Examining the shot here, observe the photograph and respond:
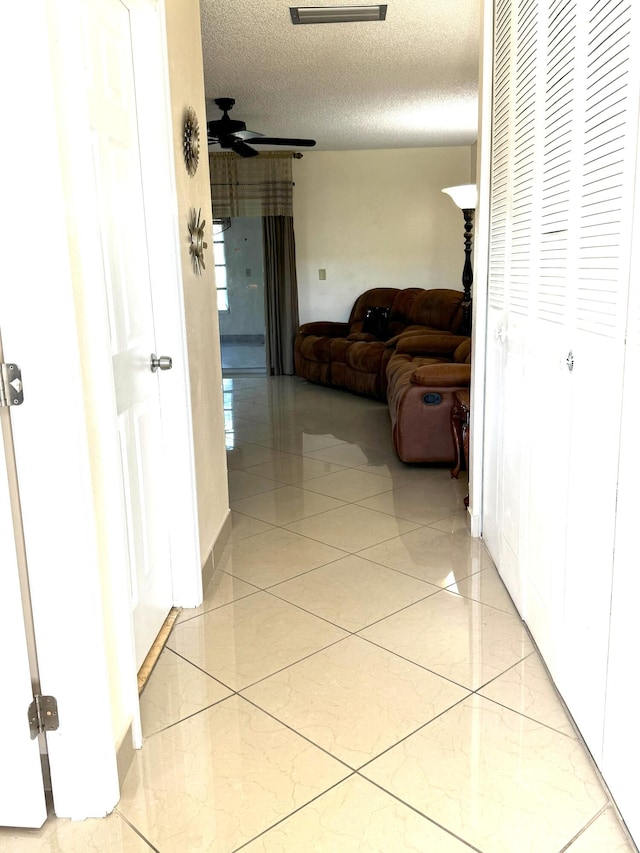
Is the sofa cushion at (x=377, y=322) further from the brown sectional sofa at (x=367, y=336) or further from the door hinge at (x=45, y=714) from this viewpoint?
the door hinge at (x=45, y=714)

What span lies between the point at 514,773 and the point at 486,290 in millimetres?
1904

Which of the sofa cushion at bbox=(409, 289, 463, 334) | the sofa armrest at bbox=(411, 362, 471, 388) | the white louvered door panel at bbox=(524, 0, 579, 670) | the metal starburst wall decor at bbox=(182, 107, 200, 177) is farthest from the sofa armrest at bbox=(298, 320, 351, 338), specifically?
the white louvered door panel at bbox=(524, 0, 579, 670)

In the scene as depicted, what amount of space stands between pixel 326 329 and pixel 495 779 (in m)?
6.55

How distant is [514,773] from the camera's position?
5.53 feet

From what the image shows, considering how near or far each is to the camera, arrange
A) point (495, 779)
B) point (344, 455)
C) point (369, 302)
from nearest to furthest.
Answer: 1. point (495, 779)
2. point (344, 455)
3. point (369, 302)

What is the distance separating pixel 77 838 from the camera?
1532 millimetres

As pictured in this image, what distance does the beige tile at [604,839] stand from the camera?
145cm

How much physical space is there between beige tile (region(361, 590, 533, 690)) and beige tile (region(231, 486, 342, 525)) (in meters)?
1.12

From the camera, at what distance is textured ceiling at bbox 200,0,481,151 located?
3875 mm

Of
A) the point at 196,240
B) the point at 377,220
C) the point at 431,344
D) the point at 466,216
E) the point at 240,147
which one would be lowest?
the point at 431,344

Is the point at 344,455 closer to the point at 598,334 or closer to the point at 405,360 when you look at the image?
the point at 405,360

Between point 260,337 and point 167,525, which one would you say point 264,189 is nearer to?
point 260,337

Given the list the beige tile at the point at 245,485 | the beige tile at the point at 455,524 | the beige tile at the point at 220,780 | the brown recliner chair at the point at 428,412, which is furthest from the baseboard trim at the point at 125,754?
the brown recliner chair at the point at 428,412

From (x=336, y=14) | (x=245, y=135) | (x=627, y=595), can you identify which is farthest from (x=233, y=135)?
(x=627, y=595)
